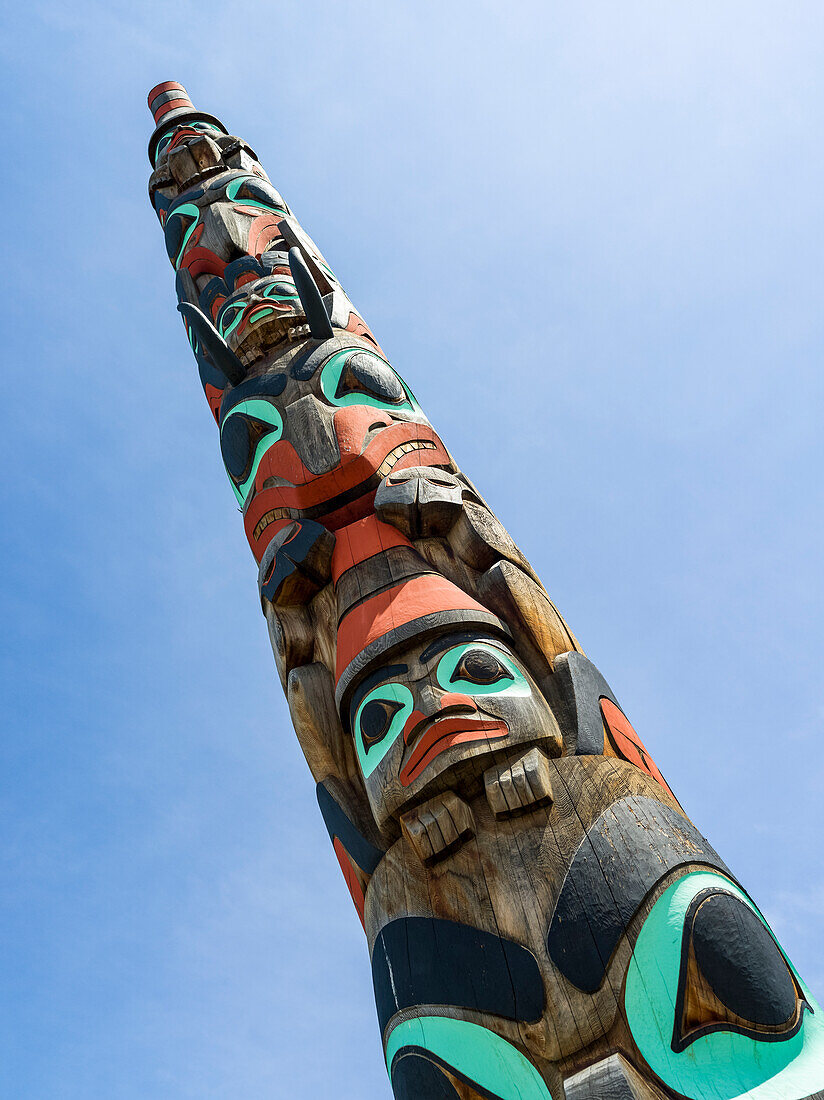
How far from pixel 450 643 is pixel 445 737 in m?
0.54

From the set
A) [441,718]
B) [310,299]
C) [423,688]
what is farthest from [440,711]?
[310,299]

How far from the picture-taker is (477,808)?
11.5 feet

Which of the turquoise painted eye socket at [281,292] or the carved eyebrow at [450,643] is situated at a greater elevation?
the turquoise painted eye socket at [281,292]

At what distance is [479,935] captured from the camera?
3.14 metres

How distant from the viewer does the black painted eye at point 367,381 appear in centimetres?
594

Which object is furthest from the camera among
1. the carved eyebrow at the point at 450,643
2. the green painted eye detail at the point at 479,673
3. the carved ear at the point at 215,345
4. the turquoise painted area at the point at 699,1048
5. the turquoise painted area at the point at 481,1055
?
the carved ear at the point at 215,345

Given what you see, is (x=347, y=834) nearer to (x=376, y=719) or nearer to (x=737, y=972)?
(x=376, y=719)

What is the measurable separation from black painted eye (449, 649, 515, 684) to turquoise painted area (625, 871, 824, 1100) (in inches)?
44.7

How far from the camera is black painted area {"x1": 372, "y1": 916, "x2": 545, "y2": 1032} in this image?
9.66 ft

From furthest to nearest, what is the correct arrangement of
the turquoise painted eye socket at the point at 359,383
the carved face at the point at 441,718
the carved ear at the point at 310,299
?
1. the carved ear at the point at 310,299
2. the turquoise painted eye socket at the point at 359,383
3. the carved face at the point at 441,718

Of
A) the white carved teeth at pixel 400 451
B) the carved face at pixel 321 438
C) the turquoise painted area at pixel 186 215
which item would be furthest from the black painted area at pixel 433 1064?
the turquoise painted area at pixel 186 215

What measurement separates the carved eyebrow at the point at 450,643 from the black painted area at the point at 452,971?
3.39 ft

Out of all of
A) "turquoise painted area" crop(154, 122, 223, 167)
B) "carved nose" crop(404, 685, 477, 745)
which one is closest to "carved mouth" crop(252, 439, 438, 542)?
"carved nose" crop(404, 685, 477, 745)

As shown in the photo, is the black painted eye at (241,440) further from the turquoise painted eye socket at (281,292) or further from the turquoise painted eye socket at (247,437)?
the turquoise painted eye socket at (281,292)
